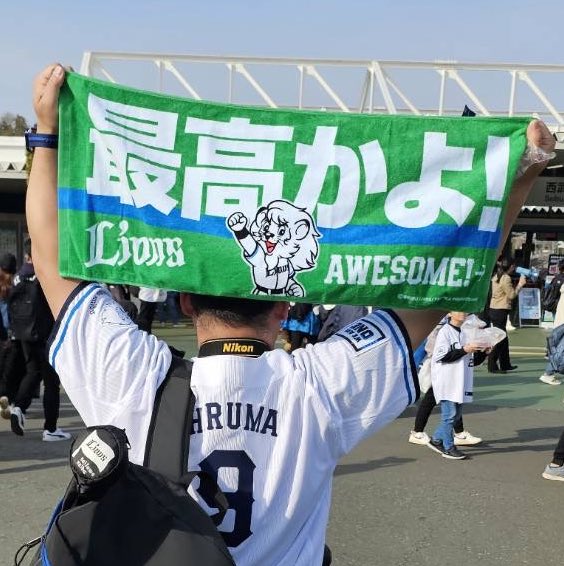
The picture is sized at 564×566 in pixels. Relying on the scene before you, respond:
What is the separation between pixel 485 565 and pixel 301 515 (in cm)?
296

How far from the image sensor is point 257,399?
148 centimetres

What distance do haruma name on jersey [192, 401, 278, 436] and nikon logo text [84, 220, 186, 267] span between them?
1.56ft

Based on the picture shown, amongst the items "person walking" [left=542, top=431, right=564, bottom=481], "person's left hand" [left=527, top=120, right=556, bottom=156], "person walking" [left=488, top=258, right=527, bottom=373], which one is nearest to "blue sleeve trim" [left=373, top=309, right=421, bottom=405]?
"person's left hand" [left=527, top=120, right=556, bottom=156]

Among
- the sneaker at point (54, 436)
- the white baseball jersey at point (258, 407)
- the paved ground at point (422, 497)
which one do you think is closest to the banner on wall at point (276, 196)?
the white baseball jersey at point (258, 407)

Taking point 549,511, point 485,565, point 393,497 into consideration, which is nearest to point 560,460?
point 549,511

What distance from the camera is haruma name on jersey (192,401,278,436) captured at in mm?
1460

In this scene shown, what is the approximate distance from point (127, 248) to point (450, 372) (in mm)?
4896

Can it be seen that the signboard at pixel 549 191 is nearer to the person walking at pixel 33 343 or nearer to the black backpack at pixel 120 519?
the person walking at pixel 33 343

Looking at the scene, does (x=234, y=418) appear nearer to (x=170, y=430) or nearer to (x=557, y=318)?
(x=170, y=430)

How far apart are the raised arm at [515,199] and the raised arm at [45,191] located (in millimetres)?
868

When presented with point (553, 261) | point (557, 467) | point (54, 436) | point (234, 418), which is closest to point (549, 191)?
point (553, 261)

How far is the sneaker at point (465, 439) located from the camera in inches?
255

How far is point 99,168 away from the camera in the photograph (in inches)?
68.7

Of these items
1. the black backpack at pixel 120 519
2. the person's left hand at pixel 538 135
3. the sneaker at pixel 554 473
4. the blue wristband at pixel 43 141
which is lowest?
the sneaker at pixel 554 473
